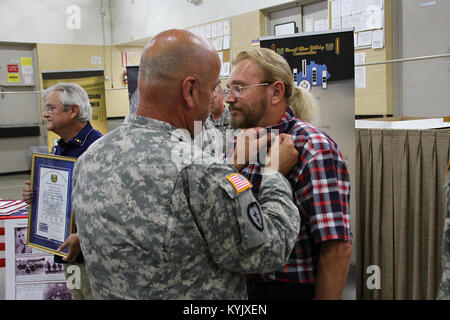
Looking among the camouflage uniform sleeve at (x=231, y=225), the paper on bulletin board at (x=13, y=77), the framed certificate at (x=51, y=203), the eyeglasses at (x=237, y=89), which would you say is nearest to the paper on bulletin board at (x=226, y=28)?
Result: the paper on bulletin board at (x=13, y=77)

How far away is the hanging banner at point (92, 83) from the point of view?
565 cm

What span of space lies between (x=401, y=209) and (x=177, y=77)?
224cm

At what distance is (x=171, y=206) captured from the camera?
110cm

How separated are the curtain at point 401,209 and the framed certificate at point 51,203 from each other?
2.00 metres

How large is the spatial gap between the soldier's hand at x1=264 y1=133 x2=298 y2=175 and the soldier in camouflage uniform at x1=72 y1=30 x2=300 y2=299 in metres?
0.23

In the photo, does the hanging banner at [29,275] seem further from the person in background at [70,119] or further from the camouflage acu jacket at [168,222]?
the camouflage acu jacket at [168,222]

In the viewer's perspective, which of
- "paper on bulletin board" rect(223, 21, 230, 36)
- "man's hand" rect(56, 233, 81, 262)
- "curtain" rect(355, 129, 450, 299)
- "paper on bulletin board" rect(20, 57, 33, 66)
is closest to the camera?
"man's hand" rect(56, 233, 81, 262)

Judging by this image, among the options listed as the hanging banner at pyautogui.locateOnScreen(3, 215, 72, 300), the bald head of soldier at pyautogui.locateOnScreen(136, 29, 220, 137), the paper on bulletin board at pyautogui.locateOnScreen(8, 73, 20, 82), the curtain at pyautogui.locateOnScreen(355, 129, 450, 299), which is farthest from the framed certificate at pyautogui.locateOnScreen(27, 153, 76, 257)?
the paper on bulletin board at pyautogui.locateOnScreen(8, 73, 20, 82)

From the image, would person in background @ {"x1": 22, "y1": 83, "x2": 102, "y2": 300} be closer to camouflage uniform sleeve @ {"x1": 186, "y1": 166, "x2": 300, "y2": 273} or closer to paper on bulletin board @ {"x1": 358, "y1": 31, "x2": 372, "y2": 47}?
camouflage uniform sleeve @ {"x1": 186, "y1": 166, "x2": 300, "y2": 273}

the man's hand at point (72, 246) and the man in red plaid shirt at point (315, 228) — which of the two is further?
the man's hand at point (72, 246)

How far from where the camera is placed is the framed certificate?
2.22 m

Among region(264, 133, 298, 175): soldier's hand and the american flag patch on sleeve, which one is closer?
the american flag patch on sleeve
